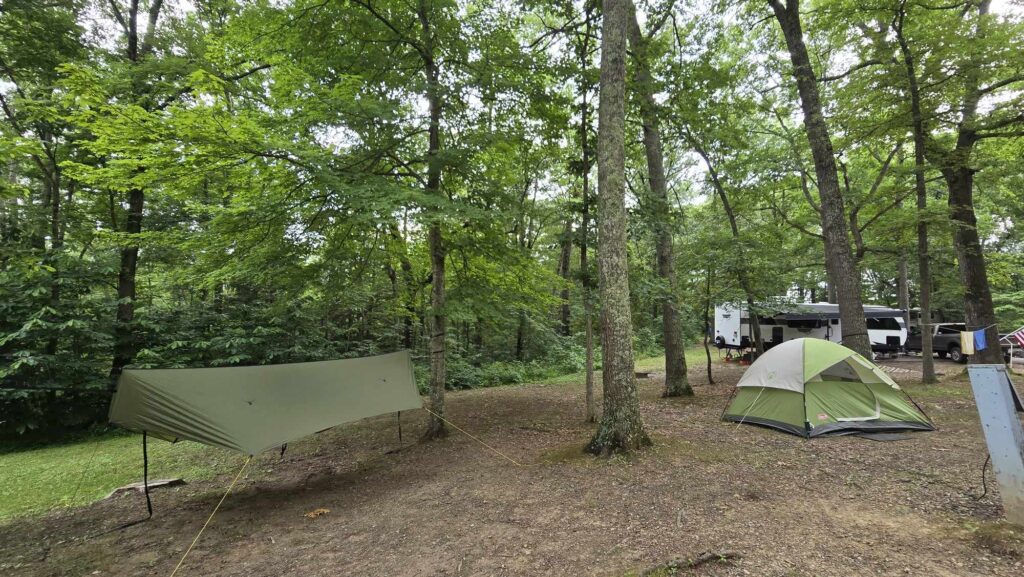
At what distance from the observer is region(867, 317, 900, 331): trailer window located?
1788cm

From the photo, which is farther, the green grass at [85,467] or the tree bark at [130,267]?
the tree bark at [130,267]

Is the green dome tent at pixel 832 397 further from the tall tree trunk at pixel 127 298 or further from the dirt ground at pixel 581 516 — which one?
the tall tree trunk at pixel 127 298

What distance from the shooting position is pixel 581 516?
4.02 metres

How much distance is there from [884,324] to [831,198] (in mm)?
13359

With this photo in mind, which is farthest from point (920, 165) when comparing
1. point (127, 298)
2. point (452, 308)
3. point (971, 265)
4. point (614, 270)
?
point (127, 298)

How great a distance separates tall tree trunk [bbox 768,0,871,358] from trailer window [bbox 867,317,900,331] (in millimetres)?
12516

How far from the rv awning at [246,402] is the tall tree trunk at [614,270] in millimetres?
3199

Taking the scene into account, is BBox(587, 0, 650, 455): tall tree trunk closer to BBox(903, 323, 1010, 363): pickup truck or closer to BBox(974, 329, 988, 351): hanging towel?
BBox(974, 329, 988, 351): hanging towel

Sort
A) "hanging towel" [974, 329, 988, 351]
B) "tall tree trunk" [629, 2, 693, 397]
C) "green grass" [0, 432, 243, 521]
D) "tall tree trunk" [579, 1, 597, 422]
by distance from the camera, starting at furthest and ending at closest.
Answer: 1. "tall tree trunk" [629, 2, 693, 397]
2. "tall tree trunk" [579, 1, 597, 422]
3. "hanging towel" [974, 329, 988, 351]
4. "green grass" [0, 432, 243, 521]

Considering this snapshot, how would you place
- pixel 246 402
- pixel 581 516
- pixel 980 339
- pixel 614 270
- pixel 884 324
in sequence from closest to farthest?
1. pixel 581 516
2. pixel 246 402
3. pixel 614 270
4. pixel 980 339
5. pixel 884 324

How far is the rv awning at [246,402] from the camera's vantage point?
187 inches

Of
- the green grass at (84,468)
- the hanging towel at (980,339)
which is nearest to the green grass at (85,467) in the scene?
the green grass at (84,468)

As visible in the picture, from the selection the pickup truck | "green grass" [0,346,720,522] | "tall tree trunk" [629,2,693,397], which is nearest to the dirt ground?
"green grass" [0,346,720,522]

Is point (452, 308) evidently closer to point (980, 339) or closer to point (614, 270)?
point (614, 270)
